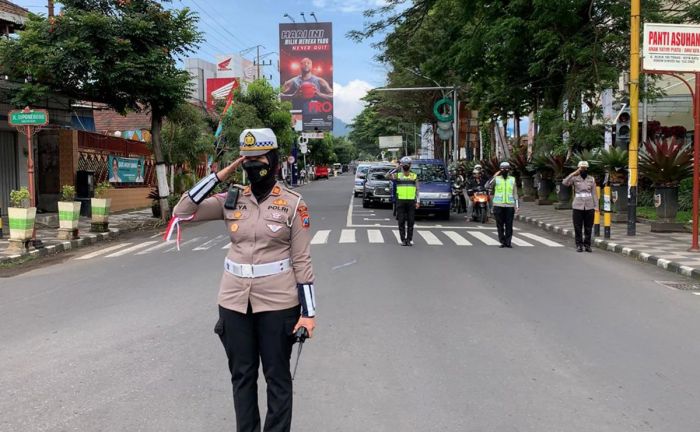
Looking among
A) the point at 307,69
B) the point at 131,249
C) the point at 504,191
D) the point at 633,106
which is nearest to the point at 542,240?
the point at 504,191

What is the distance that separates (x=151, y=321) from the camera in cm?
650

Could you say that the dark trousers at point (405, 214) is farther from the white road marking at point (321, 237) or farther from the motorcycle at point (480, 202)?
the motorcycle at point (480, 202)

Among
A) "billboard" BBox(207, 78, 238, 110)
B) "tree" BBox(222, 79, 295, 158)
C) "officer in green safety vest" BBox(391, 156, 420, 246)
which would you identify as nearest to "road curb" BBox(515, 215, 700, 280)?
"officer in green safety vest" BBox(391, 156, 420, 246)

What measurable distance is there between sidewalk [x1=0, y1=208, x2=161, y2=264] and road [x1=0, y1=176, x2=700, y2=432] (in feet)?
10.1

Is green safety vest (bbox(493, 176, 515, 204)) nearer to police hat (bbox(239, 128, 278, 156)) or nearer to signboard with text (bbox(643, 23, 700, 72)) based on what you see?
signboard with text (bbox(643, 23, 700, 72))

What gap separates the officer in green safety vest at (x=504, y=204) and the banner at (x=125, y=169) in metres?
16.1

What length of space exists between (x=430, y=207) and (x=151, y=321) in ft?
45.1

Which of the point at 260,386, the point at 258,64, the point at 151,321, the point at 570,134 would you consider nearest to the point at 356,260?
the point at 151,321

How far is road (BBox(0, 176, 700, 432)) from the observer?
407 centimetres

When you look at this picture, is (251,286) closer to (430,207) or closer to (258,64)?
A: (430,207)

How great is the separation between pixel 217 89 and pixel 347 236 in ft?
101

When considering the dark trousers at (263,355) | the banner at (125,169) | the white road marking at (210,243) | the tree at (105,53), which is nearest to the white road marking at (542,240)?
the white road marking at (210,243)

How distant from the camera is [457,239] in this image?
14.3 m

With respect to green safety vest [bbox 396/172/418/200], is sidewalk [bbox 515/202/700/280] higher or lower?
lower
